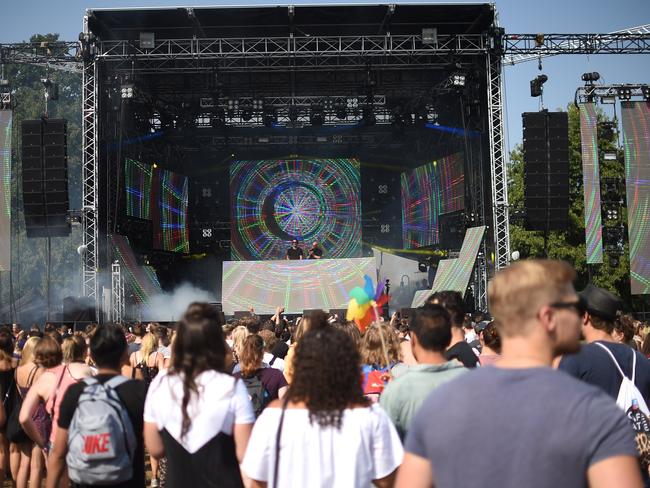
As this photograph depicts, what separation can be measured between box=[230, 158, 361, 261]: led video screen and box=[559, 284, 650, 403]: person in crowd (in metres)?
22.5

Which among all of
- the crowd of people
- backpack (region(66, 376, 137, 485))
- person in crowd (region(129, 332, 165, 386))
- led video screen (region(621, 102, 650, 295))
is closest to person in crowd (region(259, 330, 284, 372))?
the crowd of people

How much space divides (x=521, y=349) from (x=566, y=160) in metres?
17.6

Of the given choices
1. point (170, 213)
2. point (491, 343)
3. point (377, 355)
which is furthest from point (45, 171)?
point (377, 355)

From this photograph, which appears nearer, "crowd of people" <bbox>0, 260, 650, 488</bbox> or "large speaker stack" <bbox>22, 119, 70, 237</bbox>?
"crowd of people" <bbox>0, 260, 650, 488</bbox>

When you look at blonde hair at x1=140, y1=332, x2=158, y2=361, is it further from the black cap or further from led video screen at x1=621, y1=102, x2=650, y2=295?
led video screen at x1=621, y1=102, x2=650, y2=295

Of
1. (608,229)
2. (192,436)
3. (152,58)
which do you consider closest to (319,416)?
(192,436)

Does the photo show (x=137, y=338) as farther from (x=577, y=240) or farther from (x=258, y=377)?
(x=577, y=240)

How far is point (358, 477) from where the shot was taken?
3.13 metres

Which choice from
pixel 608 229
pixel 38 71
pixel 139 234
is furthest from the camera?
pixel 38 71

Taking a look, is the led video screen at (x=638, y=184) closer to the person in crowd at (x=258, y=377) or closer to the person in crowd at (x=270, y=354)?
the person in crowd at (x=270, y=354)

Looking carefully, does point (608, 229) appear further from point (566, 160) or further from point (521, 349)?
point (521, 349)

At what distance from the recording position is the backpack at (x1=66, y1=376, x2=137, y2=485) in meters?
4.03

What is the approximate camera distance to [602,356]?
172 inches

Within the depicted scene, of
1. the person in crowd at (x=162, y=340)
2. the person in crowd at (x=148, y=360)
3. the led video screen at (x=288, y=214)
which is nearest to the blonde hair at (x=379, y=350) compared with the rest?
the person in crowd at (x=148, y=360)
